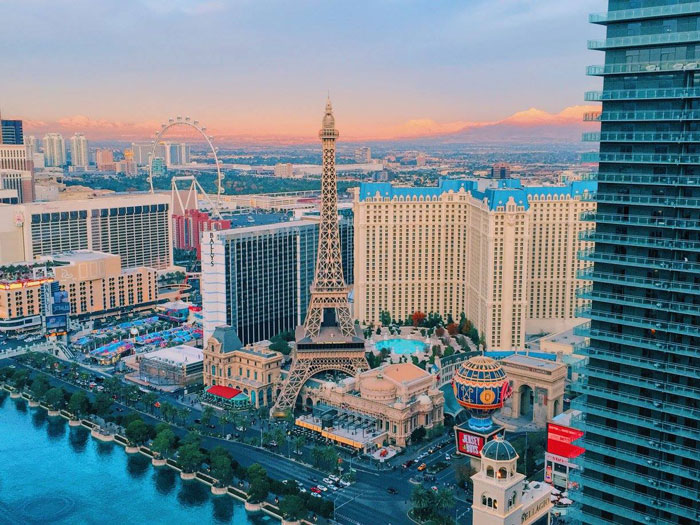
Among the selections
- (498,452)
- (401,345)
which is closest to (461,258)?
(401,345)

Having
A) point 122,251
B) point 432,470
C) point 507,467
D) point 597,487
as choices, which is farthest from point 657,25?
point 122,251

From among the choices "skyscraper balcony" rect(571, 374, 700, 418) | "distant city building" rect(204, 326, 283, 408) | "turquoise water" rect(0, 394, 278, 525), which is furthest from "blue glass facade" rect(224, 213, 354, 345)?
"skyscraper balcony" rect(571, 374, 700, 418)

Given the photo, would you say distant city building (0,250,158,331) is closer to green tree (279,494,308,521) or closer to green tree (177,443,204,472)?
green tree (177,443,204,472)

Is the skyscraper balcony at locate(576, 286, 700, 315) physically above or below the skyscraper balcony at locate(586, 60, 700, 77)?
below

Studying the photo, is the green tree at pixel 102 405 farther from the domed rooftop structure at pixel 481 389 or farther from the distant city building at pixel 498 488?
the distant city building at pixel 498 488

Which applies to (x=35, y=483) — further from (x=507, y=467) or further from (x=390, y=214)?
(x=390, y=214)
